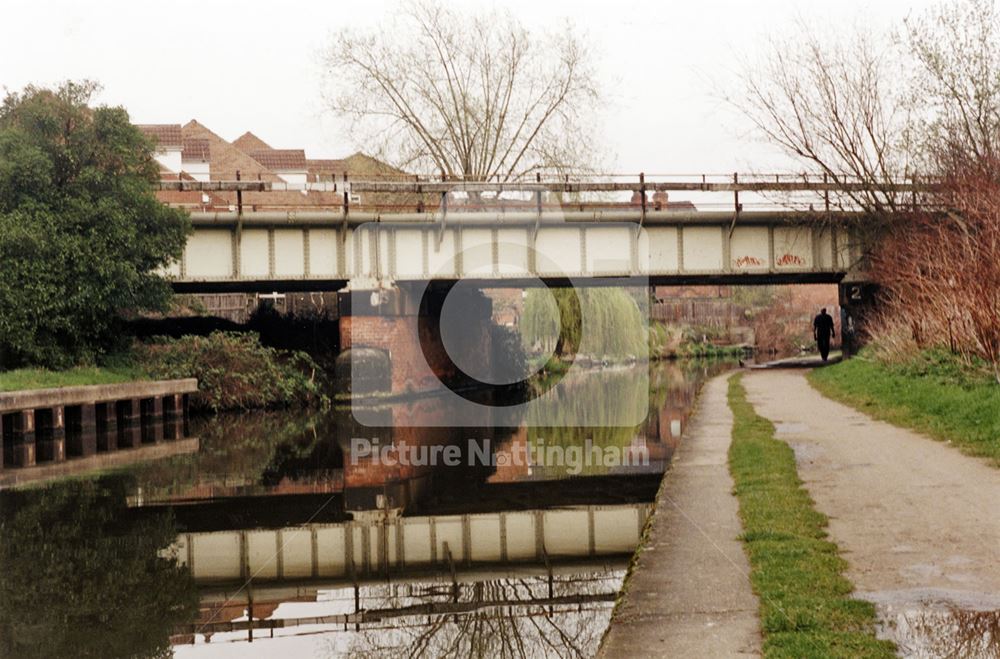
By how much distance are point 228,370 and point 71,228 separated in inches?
246

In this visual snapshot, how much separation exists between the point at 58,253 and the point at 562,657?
20.9m

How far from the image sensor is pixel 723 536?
824 centimetres

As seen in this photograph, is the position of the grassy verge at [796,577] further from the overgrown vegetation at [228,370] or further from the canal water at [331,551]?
the overgrown vegetation at [228,370]

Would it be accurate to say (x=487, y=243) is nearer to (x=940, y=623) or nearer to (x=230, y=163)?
(x=940, y=623)

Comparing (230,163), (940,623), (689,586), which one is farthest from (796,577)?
(230,163)

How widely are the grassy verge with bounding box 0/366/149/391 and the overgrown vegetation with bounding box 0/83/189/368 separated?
1.64 ft

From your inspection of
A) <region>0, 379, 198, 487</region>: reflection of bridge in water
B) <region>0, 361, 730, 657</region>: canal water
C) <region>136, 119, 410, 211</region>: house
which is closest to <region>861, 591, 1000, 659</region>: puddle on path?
<region>0, 361, 730, 657</region>: canal water

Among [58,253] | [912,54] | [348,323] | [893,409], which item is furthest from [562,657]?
[912,54]

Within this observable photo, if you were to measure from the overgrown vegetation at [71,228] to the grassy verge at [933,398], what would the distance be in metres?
16.0

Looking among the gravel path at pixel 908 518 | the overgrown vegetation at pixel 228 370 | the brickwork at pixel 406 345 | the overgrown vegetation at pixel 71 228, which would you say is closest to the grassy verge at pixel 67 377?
the overgrown vegetation at pixel 71 228

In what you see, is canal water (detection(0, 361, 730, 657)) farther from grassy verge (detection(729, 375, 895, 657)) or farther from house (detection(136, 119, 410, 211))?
house (detection(136, 119, 410, 211))

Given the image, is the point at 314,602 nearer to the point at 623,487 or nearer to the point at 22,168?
the point at 623,487

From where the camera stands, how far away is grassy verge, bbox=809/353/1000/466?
13.0 metres

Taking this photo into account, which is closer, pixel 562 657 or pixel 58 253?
pixel 562 657
